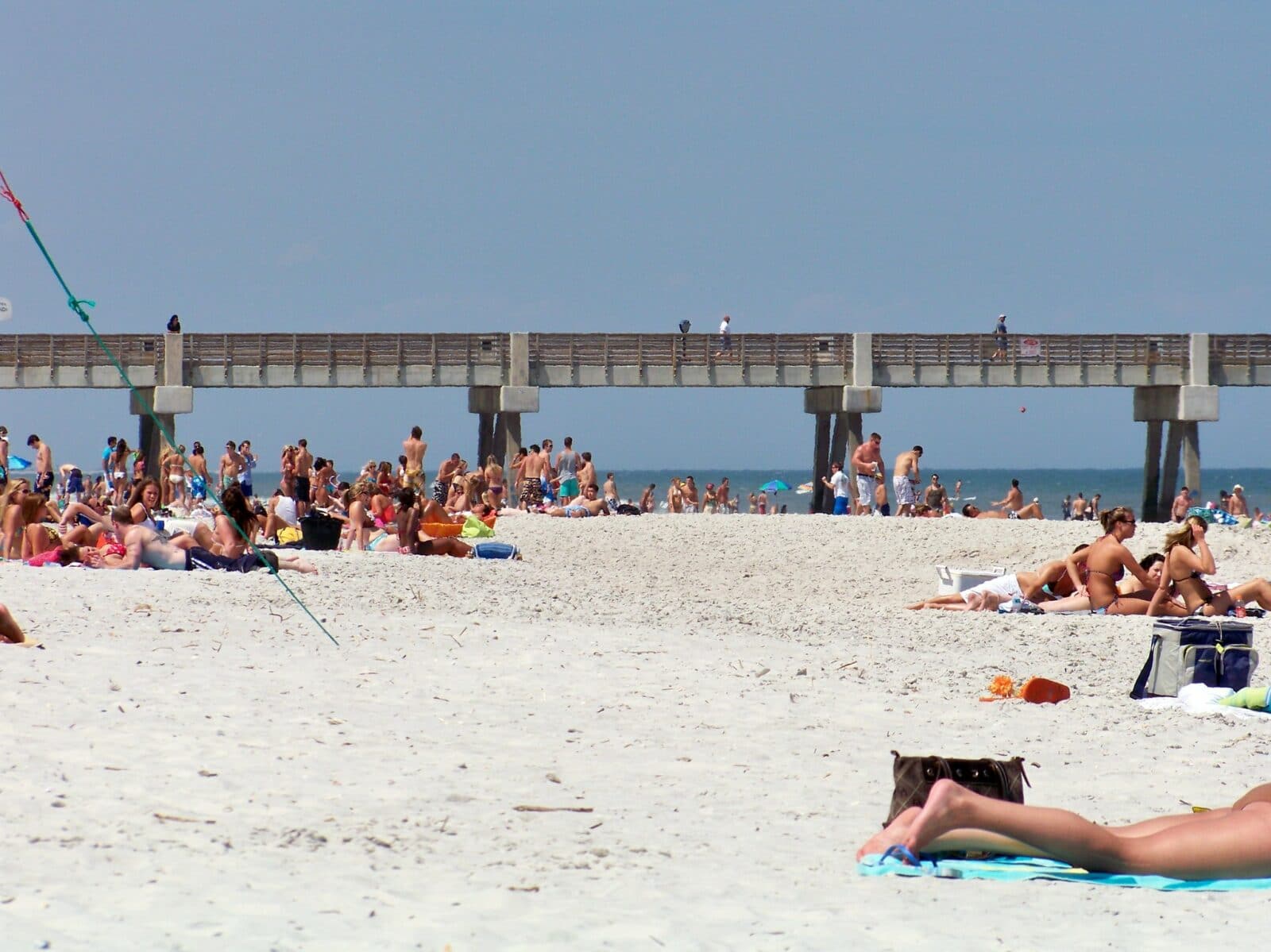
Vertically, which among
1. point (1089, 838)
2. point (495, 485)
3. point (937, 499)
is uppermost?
point (937, 499)

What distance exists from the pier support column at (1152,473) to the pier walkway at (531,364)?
3.29 meters

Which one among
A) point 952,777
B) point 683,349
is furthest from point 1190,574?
point 683,349

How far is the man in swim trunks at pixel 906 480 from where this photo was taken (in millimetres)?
21058

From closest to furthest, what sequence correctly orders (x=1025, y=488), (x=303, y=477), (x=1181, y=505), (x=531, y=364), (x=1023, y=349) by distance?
(x=303, y=477) → (x=1181, y=505) → (x=531, y=364) → (x=1023, y=349) → (x=1025, y=488)

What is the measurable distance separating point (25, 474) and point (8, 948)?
86.9ft

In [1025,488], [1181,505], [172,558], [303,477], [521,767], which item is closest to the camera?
[521,767]

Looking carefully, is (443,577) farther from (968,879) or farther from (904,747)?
(968,879)

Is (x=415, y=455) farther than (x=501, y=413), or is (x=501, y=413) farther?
(x=501, y=413)

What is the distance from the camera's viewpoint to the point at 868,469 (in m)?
22.1

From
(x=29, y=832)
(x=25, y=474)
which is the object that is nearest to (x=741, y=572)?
(x=29, y=832)

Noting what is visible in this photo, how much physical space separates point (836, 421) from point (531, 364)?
5.76 meters

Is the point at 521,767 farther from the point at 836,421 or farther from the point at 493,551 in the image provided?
the point at 836,421

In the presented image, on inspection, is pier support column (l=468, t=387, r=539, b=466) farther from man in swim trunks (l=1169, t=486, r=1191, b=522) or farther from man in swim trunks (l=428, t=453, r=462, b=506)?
man in swim trunks (l=1169, t=486, r=1191, b=522)

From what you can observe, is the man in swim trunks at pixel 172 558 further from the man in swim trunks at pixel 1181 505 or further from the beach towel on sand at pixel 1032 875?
the man in swim trunks at pixel 1181 505
